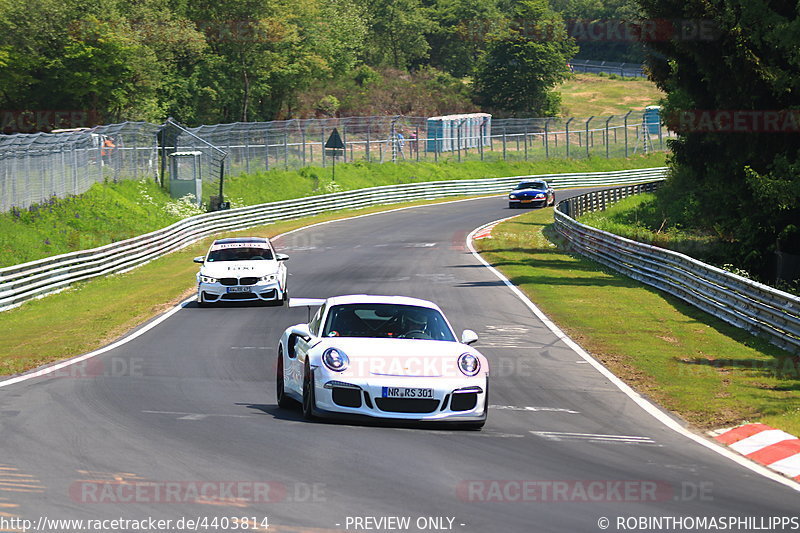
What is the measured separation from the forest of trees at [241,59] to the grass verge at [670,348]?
37.5 m

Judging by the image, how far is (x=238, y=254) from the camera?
25.5m

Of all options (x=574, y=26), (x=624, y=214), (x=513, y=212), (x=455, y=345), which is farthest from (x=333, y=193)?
(x=574, y=26)

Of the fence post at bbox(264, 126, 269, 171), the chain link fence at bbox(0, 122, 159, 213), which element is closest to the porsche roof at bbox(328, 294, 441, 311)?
the chain link fence at bbox(0, 122, 159, 213)

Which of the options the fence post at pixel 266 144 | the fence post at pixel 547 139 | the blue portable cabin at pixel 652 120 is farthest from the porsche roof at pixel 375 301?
the blue portable cabin at pixel 652 120

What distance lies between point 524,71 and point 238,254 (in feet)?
287

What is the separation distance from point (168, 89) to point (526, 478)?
70.8 metres

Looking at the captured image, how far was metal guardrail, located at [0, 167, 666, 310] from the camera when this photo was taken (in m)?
28.4

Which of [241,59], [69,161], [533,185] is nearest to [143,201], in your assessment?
[69,161]

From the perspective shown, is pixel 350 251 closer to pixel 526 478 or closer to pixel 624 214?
pixel 624 214

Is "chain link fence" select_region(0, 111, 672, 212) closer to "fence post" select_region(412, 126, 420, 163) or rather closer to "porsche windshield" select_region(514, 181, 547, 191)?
"fence post" select_region(412, 126, 420, 163)

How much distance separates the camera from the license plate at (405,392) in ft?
35.8

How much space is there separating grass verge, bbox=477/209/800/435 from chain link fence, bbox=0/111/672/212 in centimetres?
1594

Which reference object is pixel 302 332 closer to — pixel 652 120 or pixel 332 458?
pixel 332 458

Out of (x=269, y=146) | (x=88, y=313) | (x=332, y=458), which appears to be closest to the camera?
(x=332, y=458)
